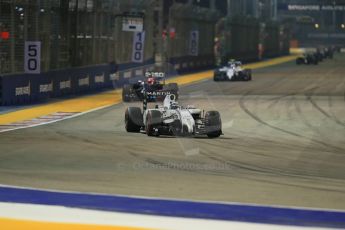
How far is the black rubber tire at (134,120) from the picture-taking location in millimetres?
16703

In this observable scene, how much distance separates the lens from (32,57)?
25.3m

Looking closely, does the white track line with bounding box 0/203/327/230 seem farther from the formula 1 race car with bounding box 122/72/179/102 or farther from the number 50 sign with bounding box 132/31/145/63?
the number 50 sign with bounding box 132/31/145/63

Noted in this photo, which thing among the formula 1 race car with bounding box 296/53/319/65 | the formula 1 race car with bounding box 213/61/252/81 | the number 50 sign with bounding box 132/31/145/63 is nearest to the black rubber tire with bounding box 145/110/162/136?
the number 50 sign with bounding box 132/31/145/63

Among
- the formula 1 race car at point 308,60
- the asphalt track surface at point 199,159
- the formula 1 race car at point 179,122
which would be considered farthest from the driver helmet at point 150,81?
the formula 1 race car at point 308,60

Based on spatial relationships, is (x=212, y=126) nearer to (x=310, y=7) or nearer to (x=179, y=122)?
(x=179, y=122)

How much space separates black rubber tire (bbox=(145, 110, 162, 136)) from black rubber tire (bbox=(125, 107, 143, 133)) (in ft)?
2.70

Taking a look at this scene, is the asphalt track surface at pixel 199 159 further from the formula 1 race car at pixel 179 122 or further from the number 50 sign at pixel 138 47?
the number 50 sign at pixel 138 47

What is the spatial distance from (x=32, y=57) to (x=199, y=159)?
13864mm

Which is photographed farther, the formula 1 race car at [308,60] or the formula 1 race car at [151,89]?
the formula 1 race car at [308,60]

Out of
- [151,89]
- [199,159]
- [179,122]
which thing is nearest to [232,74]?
→ [151,89]

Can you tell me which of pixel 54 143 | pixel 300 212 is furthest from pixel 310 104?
pixel 300 212

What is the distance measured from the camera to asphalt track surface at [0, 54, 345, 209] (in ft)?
31.7

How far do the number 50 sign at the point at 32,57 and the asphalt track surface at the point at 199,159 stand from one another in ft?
15.1

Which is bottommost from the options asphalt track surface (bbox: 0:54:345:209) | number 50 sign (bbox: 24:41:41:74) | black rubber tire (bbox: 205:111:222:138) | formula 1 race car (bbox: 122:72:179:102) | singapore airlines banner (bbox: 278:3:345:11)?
asphalt track surface (bbox: 0:54:345:209)
